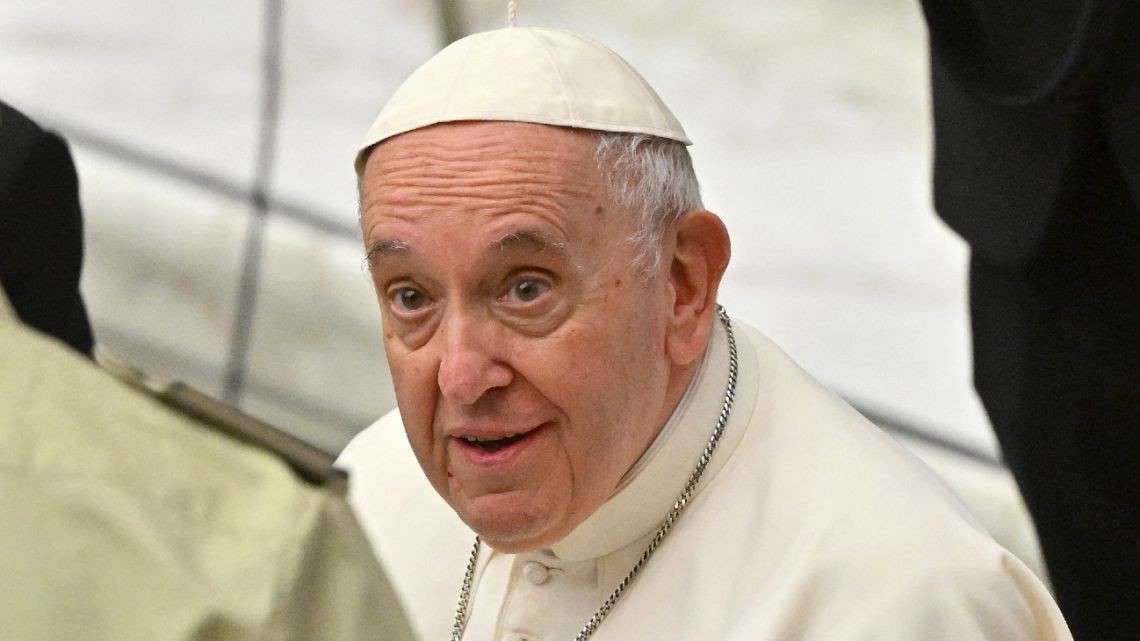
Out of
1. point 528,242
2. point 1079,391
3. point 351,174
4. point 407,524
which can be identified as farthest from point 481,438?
point 351,174

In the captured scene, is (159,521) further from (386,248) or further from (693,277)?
(693,277)

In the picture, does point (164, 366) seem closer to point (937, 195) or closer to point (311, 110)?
point (311, 110)

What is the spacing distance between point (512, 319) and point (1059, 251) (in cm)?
146

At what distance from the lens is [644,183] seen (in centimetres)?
245

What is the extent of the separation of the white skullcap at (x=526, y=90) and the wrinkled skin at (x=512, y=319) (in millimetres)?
27

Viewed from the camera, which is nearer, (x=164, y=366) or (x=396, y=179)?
(x=396, y=179)

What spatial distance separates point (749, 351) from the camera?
9.02 ft

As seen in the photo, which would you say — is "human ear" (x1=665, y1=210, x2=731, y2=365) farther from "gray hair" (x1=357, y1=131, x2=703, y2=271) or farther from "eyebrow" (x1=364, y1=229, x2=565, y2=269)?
"eyebrow" (x1=364, y1=229, x2=565, y2=269)

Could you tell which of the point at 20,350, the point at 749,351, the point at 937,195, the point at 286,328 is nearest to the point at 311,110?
the point at 286,328

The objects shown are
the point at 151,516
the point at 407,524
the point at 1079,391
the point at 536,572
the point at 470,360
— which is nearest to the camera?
the point at 151,516

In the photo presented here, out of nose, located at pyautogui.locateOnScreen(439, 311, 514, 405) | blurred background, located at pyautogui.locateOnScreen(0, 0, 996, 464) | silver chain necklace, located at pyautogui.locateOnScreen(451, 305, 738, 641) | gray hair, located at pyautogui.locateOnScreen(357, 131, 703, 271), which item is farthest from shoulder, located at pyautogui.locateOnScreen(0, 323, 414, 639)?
blurred background, located at pyautogui.locateOnScreen(0, 0, 996, 464)

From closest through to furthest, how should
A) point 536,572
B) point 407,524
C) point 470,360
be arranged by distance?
point 470,360 → point 536,572 → point 407,524

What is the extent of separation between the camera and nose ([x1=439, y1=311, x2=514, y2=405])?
2316mm

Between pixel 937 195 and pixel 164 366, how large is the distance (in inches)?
139
